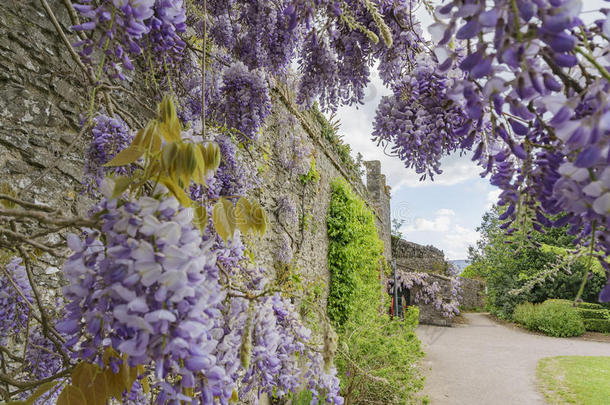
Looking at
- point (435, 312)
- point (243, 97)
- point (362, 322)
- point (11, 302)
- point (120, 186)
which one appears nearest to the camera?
point (120, 186)

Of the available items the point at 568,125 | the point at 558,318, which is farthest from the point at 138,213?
the point at 558,318

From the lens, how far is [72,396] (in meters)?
0.71

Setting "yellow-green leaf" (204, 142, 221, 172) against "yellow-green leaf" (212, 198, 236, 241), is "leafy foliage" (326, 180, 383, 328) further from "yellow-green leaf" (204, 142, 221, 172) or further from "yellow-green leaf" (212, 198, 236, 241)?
"yellow-green leaf" (204, 142, 221, 172)

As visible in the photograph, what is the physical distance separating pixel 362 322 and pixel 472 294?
12.9m

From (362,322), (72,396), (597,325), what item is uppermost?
(72,396)

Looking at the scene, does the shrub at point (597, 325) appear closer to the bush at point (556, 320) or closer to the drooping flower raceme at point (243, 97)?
the bush at point (556, 320)

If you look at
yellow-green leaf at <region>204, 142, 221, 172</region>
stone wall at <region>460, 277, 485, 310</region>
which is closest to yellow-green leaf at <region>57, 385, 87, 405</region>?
yellow-green leaf at <region>204, 142, 221, 172</region>

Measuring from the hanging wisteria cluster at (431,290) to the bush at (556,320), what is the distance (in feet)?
7.37

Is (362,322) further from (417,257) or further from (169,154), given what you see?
(417,257)

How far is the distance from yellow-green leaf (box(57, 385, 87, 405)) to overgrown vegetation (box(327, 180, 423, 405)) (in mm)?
2020

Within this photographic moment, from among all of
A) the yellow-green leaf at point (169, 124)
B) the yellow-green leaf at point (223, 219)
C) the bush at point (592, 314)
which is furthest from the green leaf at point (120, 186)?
the bush at point (592, 314)

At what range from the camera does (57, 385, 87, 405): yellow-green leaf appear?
2.29 feet

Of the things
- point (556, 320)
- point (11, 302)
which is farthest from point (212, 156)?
point (556, 320)

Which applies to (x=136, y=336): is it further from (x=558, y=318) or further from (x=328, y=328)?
(x=558, y=318)
